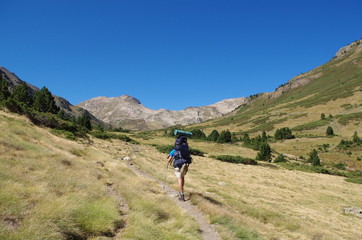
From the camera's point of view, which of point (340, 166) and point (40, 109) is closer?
point (340, 166)

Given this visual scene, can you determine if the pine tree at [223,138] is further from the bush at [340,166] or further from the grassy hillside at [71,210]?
the grassy hillside at [71,210]

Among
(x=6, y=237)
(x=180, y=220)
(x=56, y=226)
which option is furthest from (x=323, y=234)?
(x=6, y=237)

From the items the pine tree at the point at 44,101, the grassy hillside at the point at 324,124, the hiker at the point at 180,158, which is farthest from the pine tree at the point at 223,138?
the hiker at the point at 180,158

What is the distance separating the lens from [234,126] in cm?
18138

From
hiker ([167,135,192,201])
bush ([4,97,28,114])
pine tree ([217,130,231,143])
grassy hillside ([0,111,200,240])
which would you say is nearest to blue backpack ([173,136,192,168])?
hiker ([167,135,192,201])

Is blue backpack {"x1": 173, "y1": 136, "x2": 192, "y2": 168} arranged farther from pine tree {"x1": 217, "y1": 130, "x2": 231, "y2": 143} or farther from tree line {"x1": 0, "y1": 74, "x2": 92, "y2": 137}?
pine tree {"x1": 217, "y1": 130, "x2": 231, "y2": 143}

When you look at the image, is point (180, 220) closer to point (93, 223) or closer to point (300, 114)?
point (93, 223)

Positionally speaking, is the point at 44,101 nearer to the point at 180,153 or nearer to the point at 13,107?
the point at 13,107

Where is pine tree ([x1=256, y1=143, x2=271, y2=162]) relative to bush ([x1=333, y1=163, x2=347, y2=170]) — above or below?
above

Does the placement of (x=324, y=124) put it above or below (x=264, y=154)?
above

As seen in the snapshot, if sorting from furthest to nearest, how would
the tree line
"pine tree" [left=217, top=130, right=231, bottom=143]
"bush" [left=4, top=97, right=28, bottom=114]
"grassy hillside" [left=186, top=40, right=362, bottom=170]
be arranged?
"pine tree" [left=217, top=130, right=231, bottom=143] < "grassy hillside" [left=186, top=40, right=362, bottom=170] < the tree line < "bush" [left=4, top=97, right=28, bottom=114]

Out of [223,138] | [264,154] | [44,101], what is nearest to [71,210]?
[264,154]

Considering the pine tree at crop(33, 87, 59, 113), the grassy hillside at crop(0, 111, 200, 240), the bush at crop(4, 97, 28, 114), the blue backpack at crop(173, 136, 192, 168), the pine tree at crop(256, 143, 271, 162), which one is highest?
the pine tree at crop(33, 87, 59, 113)

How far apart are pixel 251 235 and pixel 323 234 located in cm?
577
